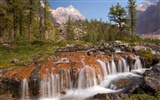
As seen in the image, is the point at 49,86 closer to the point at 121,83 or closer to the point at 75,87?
the point at 75,87

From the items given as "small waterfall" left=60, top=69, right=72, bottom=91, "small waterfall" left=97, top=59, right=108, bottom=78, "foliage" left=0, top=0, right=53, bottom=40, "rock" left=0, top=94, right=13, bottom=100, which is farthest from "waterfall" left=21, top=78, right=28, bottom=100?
"foliage" left=0, top=0, right=53, bottom=40

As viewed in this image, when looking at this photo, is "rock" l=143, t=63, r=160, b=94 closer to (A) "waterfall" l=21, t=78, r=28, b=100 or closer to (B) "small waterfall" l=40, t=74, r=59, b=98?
(B) "small waterfall" l=40, t=74, r=59, b=98

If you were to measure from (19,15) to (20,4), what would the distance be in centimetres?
489

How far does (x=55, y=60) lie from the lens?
2191cm

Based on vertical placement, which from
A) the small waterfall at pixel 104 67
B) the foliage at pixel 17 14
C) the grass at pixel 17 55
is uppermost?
the foliage at pixel 17 14

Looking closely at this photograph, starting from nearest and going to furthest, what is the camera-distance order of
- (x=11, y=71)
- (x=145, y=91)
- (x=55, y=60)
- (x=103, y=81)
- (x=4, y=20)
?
1. (x=145, y=91)
2. (x=11, y=71)
3. (x=103, y=81)
4. (x=55, y=60)
5. (x=4, y=20)

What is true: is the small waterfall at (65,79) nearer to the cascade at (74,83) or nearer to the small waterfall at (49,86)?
the cascade at (74,83)

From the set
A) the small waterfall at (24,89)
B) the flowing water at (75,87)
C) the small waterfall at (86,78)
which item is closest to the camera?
the small waterfall at (24,89)

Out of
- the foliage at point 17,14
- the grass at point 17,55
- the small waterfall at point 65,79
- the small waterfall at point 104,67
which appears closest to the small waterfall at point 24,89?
the small waterfall at point 65,79

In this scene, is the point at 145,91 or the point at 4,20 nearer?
the point at 145,91

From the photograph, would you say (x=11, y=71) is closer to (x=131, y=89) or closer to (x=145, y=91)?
(x=131, y=89)

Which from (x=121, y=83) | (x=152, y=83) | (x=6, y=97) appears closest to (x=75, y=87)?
(x=121, y=83)

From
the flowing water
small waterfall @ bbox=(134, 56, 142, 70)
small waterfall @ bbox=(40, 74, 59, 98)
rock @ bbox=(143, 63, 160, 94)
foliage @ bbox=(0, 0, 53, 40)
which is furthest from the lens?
foliage @ bbox=(0, 0, 53, 40)

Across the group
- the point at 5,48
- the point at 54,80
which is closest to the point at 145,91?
the point at 54,80
